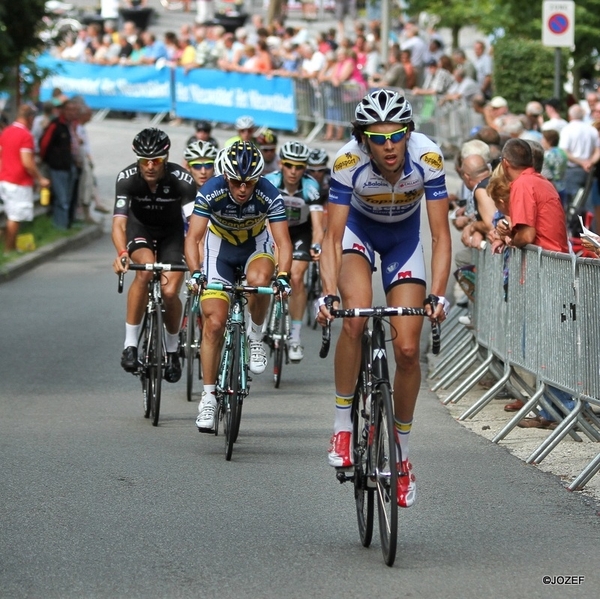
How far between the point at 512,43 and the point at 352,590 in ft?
79.2

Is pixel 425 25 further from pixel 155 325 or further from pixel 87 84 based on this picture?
pixel 155 325

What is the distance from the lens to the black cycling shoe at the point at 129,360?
1097 cm

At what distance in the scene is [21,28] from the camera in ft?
77.0

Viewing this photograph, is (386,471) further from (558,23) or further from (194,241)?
(558,23)

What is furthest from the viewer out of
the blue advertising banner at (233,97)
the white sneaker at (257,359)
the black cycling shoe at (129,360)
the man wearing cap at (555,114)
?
the blue advertising banner at (233,97)

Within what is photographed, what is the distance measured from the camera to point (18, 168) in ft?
69.3

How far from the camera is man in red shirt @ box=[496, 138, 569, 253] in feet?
33.6

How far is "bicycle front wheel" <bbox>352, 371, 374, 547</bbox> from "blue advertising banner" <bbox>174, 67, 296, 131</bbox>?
26.0 metres

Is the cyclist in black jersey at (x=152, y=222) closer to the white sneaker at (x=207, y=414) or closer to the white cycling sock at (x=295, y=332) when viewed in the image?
the white sneaker at (x=207, y=414)

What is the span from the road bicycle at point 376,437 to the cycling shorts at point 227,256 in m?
3.16

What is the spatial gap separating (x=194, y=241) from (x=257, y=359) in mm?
1021

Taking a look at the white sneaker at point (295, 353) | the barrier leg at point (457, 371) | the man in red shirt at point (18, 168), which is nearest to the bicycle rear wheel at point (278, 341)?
the white sneaker at point (295, 353)

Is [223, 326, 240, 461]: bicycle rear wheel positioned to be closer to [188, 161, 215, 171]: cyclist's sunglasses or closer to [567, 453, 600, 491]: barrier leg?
[567, 453, 600, 491]: barrier leg

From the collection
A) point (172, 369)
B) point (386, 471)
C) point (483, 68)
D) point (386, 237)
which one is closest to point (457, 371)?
point (172, 369)
